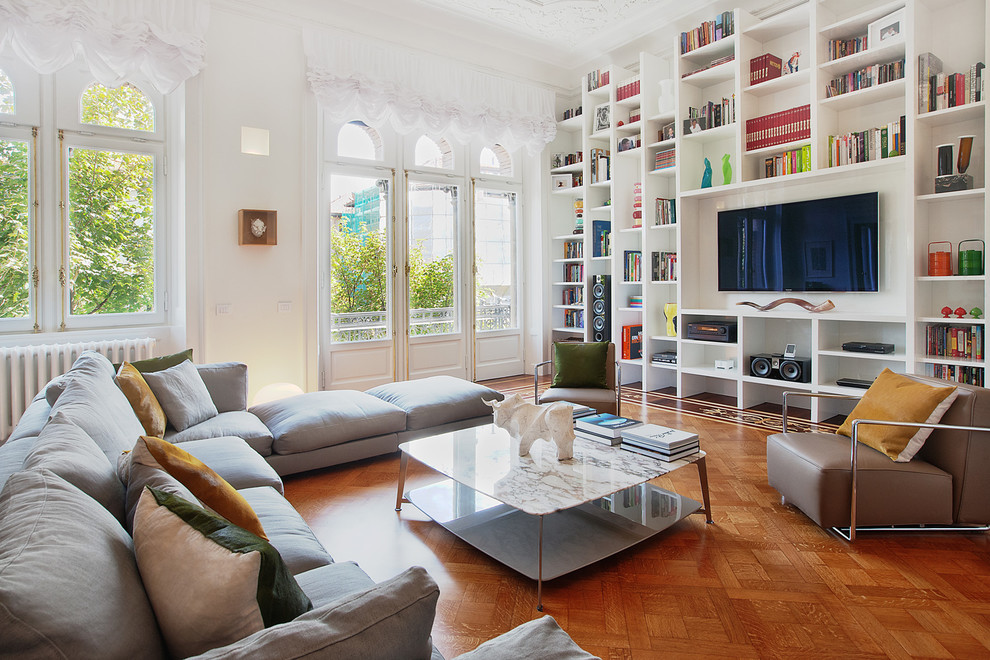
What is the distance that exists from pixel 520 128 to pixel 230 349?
3.64 metres

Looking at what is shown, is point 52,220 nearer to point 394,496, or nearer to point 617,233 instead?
point 394,496

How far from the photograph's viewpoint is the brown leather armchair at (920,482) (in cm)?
251

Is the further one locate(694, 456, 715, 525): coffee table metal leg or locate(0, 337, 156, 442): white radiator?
locate(0, 337, 156, 442): white radiator

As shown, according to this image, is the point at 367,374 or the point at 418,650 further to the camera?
the point at 367,374

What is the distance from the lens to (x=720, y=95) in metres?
5.46

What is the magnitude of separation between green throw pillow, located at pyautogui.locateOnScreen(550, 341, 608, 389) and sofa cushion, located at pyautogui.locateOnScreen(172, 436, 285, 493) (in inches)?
87.8

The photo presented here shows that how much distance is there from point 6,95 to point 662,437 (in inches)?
191

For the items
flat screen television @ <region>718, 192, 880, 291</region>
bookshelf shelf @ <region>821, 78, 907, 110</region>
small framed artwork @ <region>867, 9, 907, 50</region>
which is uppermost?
small framed artwork @ <region>867, 9, 907, 50</region>

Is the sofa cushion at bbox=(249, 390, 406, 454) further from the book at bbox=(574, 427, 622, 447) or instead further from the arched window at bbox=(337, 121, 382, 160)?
the arched window at bbox=(337, 121, 382, 160)

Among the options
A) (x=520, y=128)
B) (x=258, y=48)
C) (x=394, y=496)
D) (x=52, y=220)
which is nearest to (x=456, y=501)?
(x=394, y=496)

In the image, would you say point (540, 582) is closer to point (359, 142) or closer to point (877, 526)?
point (877, 526)

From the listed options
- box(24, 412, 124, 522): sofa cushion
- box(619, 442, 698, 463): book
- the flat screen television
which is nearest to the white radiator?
box(24, 412, 124, 522): sofa cushion

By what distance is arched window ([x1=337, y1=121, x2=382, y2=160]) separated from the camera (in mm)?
5492

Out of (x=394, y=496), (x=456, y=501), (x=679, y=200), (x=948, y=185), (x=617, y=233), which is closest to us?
(x=456, y=501)
